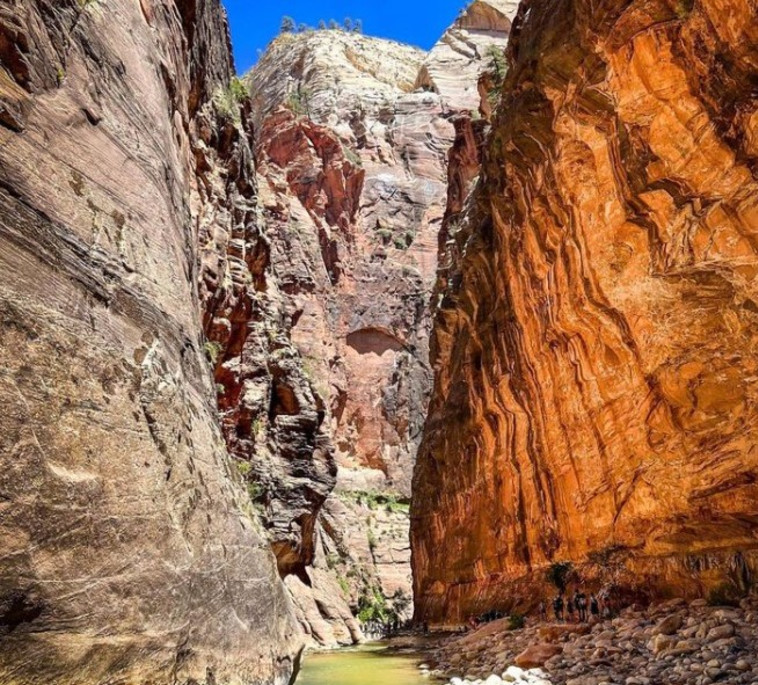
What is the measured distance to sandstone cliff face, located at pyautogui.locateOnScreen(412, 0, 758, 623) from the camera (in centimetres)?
1016

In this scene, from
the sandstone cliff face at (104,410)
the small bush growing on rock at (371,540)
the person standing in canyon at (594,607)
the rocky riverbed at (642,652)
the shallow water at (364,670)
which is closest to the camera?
the sandstone cliff face at (104,410)

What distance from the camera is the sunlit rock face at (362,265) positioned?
143ft

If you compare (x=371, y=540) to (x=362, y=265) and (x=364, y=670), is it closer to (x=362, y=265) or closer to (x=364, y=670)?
(x=362, y=265)

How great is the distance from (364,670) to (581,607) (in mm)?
5447

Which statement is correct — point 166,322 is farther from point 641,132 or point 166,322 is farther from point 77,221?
point 641,132

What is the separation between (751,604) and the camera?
29.7 feet

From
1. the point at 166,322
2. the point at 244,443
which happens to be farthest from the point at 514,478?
the point at 166,322

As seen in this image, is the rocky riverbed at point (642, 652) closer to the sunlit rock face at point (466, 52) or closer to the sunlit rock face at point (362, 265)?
the sunlit rock face at point (362, 265)

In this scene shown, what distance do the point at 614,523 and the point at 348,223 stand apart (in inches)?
1751

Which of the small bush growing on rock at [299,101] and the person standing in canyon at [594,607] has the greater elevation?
the small bush growing on rock at [299,101]

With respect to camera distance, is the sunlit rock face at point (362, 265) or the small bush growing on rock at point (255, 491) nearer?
the small bush growing on rock at point (255, 491)

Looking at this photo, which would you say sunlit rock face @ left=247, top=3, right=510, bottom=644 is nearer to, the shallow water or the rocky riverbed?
the shallow water

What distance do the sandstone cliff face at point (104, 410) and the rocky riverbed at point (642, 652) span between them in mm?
3897

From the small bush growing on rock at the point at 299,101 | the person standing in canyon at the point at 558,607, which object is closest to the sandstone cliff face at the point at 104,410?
the person standing in canyon at the point at 558,607
